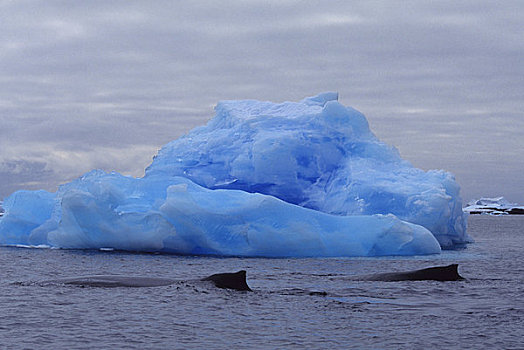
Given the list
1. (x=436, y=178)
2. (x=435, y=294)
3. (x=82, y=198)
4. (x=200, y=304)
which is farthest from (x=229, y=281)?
(x=436, y=178)

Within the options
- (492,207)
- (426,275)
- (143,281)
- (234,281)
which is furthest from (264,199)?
(492,207)

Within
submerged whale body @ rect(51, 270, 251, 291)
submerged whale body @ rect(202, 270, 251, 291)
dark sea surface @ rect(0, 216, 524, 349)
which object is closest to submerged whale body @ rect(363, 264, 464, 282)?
dark sea surface @ rect(0, 216, 524, 349)

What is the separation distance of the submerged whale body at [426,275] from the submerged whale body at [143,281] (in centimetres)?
376

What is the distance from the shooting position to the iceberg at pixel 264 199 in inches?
990

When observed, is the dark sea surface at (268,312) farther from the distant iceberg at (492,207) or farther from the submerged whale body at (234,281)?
the distant iceberg at (492,207)

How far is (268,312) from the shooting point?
1339cm

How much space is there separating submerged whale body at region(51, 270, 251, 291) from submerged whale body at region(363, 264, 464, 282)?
3760 mm

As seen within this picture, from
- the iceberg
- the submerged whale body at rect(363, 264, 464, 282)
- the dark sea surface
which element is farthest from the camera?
the iceberg

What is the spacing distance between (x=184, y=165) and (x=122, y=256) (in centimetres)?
823

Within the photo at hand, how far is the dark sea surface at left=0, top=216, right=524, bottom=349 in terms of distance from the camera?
11.1 meters

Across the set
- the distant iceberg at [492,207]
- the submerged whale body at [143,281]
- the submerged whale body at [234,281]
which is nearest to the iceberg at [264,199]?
the submerged whale body at [143,281]

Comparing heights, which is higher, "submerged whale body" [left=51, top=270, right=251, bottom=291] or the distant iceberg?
the distant iceberg

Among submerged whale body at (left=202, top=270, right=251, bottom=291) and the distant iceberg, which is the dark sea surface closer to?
submerged whale body at (left=202, top=270, right=251, bottom=291)

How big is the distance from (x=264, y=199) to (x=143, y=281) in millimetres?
8084
